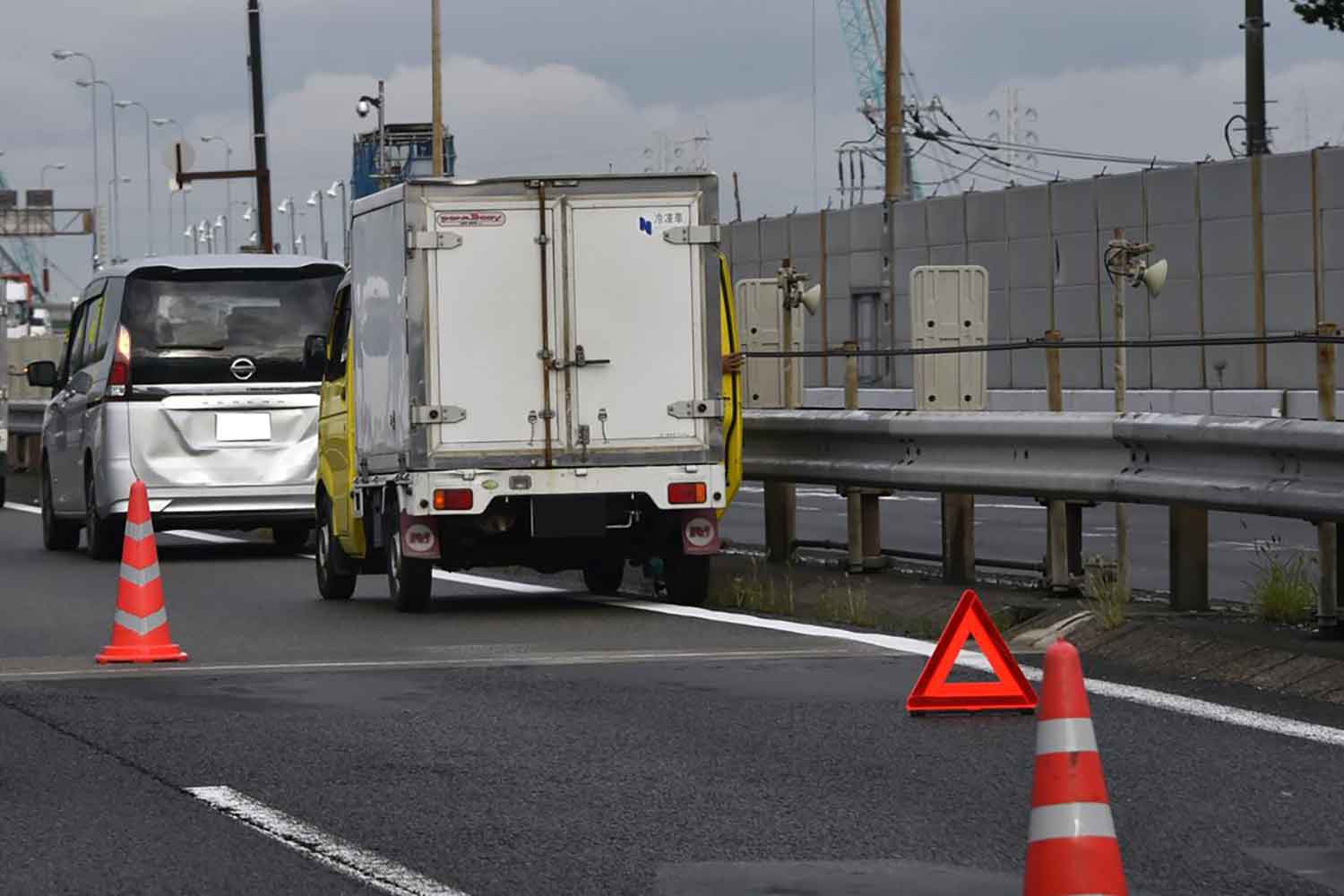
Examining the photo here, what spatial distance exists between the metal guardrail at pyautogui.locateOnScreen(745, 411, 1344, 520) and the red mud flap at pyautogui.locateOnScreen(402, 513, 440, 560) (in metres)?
2.33

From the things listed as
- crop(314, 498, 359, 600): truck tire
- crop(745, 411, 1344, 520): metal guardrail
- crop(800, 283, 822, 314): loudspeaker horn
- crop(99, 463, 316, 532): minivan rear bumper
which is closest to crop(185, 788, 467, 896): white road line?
crop(745, 411, 1344, 520): metal guardrail

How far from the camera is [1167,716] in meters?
10.2

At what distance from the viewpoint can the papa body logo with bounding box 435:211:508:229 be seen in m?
15.3

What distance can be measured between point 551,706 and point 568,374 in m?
4.83

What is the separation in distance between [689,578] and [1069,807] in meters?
10.0

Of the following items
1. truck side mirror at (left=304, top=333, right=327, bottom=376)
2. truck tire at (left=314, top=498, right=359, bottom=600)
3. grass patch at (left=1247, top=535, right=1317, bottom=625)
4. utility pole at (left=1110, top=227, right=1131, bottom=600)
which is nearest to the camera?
grass patch at (left=1247, top=535, right=1317, bottom=625)

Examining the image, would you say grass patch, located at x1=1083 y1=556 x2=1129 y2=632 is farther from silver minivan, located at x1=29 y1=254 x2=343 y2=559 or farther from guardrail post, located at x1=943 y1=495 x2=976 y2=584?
silver minivan, located at x1=29 y1=254 x2=343 y2=559

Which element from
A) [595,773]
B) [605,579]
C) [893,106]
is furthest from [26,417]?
[595,773]

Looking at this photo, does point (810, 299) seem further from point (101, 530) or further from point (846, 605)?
point (101, 530)

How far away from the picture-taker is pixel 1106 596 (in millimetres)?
13273

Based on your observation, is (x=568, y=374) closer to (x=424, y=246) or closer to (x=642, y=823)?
(x=424, y=246)

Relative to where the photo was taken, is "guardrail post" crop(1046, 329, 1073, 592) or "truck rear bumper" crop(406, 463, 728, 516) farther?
"truck rear bumper" crop(406, 463, 728, 516)

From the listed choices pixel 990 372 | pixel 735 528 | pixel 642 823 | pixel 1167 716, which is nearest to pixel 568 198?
pixel 1167 716

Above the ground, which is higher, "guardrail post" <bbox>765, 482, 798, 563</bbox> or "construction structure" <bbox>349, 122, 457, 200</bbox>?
"construction structure" <bbox>349, 122, 457, 200</bbox>
